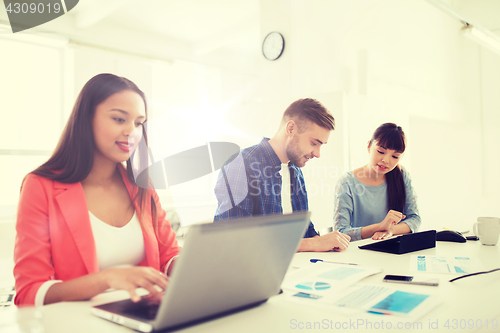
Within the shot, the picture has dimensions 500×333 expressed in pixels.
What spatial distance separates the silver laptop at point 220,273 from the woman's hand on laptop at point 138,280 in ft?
0.09

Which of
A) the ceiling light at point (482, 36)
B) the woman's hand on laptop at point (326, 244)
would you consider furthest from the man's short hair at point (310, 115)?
the ceiling light at point (482, 36)

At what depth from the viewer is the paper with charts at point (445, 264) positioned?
1197 mm

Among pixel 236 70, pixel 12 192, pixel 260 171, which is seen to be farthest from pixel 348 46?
pixel 12 192

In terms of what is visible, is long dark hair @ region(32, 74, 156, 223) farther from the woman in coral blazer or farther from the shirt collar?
the shirt collar

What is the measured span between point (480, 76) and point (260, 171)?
4989 millimetres

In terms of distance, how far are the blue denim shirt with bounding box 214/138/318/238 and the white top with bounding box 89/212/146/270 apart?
551mm

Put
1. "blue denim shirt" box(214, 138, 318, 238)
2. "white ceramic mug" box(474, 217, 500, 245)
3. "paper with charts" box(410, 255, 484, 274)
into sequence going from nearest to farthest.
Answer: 1. "paper with charts" box(410, 255, 484, 274)
2. "white ceramic mug" box(474, 217, 500, 245)
3. "blue denim shirt" box(214, 138, 318, 238)

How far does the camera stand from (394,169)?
259 cm

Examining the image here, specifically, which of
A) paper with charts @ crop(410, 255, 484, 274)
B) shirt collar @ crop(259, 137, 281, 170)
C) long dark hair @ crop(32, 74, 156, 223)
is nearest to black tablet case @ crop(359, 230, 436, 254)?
paper with charts @ crop(410, 255, 484, 274)

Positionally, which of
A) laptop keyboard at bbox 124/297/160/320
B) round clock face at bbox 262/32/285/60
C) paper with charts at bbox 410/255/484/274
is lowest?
paper with charts at bbox 410/255/484/274

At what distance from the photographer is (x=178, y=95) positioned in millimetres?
5957

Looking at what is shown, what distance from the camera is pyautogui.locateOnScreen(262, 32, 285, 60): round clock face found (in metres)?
3.95

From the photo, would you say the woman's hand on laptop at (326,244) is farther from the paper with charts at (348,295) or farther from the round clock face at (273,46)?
the round clock face at (273,46)

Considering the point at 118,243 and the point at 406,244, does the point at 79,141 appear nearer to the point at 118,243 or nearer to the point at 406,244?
the point at 118,243
